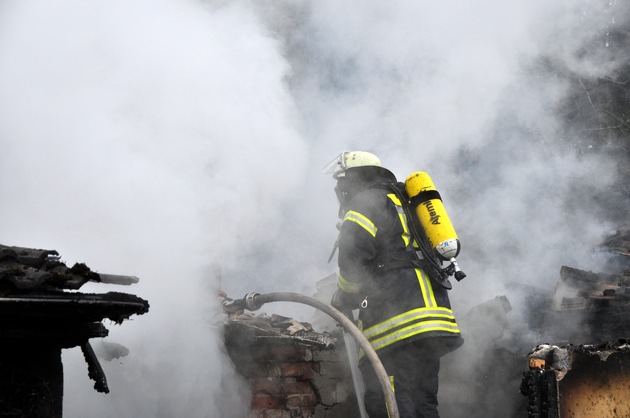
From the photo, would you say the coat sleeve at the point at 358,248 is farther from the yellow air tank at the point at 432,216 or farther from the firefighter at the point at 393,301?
the yellow air tank at the point at 432,216

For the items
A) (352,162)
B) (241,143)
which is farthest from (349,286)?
(241,143)

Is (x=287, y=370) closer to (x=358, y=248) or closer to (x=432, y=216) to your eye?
(x=358, y=248)

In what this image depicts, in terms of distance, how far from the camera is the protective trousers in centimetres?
345

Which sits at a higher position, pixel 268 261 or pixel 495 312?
pixel 268 261

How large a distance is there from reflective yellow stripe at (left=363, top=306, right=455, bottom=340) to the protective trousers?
5.5 inches

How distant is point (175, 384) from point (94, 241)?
111cm

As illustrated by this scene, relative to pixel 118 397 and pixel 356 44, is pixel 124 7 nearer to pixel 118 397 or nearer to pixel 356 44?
pixel 118 397

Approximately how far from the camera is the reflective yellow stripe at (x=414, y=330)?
343 centimetres

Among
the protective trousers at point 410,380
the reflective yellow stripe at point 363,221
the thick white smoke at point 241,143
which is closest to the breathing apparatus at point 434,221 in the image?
the reflective yellow stripe at point 363,221

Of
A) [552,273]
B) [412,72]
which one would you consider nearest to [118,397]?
[552,273]

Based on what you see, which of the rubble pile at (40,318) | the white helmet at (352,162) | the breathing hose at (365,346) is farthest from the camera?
the white helmet at (352,162)

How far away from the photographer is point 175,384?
3.78m

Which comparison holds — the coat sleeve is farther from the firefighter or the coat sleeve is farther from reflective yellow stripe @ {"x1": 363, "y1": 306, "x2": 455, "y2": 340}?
reflective yellow stripe @ {"x1": 363, "y1": 306, "x2": 455, "y2": 340}

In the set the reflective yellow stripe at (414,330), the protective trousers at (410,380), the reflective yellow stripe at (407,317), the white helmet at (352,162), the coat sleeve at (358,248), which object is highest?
the white helmet at (352,162)
